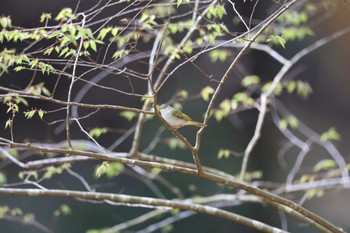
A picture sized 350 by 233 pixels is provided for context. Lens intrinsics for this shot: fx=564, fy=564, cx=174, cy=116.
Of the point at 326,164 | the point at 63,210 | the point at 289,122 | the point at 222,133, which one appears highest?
the point at 289,122

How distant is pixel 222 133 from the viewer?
5.64 metres

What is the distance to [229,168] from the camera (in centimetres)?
561

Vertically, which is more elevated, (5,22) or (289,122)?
(5,22)

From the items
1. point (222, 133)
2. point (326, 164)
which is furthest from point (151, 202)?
point (222, 133)

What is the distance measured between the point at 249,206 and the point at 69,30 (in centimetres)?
355

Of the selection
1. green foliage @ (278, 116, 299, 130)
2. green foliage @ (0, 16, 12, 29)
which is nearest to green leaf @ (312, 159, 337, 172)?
green foliage @ (278, 116, 299, 130)

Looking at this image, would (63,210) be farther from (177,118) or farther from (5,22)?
(5,22)

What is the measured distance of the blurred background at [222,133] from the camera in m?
4.98

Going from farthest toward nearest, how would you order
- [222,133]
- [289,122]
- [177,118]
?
[222,133]
[289,122]
[177,118]

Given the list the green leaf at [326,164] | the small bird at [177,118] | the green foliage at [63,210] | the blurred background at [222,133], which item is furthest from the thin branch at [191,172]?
the blurred background at [222,133]

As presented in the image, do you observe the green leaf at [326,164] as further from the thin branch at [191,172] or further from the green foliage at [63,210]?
the green foliage at [63,210]

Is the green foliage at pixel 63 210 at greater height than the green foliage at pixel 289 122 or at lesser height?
lesser

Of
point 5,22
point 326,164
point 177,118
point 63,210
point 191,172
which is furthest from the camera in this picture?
point 63,210

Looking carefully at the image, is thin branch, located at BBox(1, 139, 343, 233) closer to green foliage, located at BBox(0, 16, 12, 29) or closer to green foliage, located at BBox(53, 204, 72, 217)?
green foliage, located at BBox(0, 16, 12, 29)
